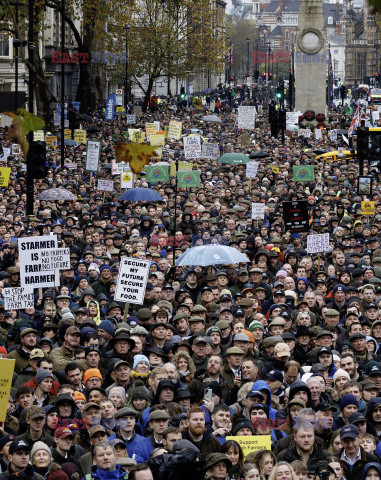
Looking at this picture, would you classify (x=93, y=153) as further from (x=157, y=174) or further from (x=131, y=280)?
(x=131, y=280)

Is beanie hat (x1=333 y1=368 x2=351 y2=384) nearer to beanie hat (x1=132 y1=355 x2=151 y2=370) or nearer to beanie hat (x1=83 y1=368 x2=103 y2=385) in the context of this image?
beanie hat (x1=132 y1=355 x2=151 y2=370)

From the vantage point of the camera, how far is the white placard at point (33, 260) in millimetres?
12922

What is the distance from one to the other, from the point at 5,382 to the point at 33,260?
4.26m

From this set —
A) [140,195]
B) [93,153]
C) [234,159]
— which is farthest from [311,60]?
[140,195]

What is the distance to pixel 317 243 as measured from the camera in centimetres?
1734

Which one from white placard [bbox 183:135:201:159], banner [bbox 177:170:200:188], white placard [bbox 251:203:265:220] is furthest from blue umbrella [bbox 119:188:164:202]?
white placard [bbox 183:135:201:159]

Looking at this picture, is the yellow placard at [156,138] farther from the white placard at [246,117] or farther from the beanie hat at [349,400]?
the beanie hat at [349,400]

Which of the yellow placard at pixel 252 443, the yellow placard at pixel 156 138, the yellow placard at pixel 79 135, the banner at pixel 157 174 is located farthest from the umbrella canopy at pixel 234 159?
the yellow placard at pixel 252 443

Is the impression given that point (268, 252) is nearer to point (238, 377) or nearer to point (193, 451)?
point (238, 377)

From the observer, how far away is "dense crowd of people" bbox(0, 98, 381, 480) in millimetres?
8203

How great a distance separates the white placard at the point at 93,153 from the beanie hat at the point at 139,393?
18.1 meters

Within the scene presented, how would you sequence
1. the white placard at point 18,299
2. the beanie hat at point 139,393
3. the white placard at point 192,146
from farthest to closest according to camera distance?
1. the white placard at point 192,146
2. the white placard at point 18,299
3. the beanie hat at point 139,393

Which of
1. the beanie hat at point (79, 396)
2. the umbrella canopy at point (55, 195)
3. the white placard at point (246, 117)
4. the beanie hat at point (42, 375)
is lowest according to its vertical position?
the beanie hat at point (79, 396)

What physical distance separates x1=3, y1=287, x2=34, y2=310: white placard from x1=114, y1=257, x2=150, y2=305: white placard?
0.99m
